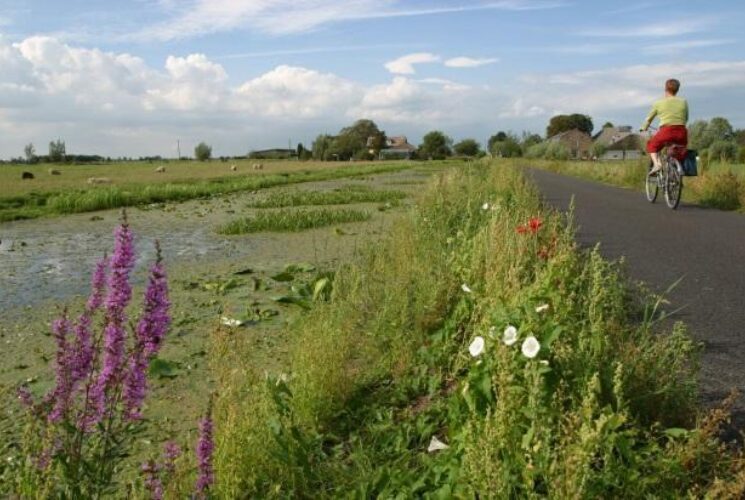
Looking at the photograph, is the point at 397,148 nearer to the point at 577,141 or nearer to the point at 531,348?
the point at 577,141

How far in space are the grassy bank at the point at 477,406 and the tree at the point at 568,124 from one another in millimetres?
149842

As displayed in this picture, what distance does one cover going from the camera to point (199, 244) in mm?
11516

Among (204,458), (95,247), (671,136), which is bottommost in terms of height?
(95,247)

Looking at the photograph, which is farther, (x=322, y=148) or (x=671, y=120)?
(x=322, y=148)

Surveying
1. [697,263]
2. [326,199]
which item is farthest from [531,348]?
[326,199]

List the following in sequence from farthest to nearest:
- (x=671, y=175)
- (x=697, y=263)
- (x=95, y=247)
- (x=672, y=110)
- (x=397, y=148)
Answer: (x=397, y=148) < (x=671, y=175) < (x=672, y=110) < (x=95, y=247) < (x=697, y=263)

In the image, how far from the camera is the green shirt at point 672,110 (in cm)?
1307

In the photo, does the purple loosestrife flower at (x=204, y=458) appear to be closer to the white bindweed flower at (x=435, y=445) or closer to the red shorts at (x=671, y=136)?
the white bindweed flower at (x=435, y=445)

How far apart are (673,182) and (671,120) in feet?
4.07

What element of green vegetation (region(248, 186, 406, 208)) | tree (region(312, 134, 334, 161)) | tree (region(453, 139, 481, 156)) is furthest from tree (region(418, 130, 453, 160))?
green vegetation (region(248, 186, 406, 208))

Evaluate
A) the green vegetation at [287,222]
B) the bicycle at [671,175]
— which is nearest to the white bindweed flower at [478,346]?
the green vegetation at [287,222]

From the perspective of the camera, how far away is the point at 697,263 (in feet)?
24.6

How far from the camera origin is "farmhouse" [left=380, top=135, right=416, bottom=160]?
5749 inches

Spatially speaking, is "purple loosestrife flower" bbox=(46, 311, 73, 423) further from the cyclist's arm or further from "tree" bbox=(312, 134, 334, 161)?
"tree" bbox=(312, 134, 334, 161)
